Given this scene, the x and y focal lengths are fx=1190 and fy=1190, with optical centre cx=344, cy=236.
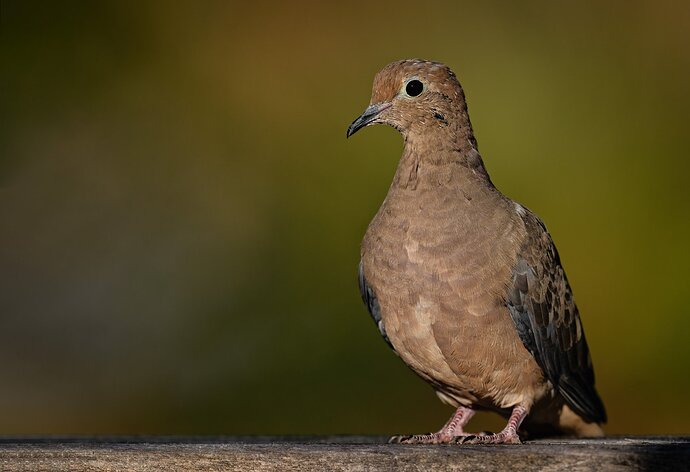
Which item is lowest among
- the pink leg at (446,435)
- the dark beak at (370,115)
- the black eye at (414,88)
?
the pink leg at (446,435)

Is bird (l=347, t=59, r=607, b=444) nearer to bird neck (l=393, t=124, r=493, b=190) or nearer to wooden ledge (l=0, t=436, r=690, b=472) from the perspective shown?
bird neck (l=393, t=124, r=493, b=190)

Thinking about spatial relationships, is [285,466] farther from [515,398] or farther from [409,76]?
[409,76]

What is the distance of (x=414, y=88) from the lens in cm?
449

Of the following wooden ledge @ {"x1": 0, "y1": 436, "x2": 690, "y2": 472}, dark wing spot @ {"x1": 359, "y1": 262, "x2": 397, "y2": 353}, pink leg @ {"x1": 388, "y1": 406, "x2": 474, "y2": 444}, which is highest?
dark wing spot @ {"x1": 359, "y1": 262, "x2": 397, "y2": 353}

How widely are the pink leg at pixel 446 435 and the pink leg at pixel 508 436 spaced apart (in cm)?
13

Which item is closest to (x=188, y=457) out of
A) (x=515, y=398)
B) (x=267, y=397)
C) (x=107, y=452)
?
(x=107, y=452)

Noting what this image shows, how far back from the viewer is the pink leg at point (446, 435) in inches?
165

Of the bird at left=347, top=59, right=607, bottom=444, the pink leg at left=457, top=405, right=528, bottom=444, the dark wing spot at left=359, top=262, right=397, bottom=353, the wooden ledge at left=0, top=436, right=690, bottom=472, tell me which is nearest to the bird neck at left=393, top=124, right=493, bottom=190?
the bird at left=347, top=59, right=607, bottom=444

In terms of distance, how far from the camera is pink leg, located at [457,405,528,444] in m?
4.10

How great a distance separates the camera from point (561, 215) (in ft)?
23.8

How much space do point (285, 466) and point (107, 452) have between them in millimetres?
492

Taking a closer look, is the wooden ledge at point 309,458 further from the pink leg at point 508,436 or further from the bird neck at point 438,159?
the bird neck at point 438,159

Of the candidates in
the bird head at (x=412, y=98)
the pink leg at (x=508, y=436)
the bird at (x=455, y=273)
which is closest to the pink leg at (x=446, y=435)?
the bird at (x=455, y=273)

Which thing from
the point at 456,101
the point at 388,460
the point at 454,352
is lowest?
the point at 388,460
